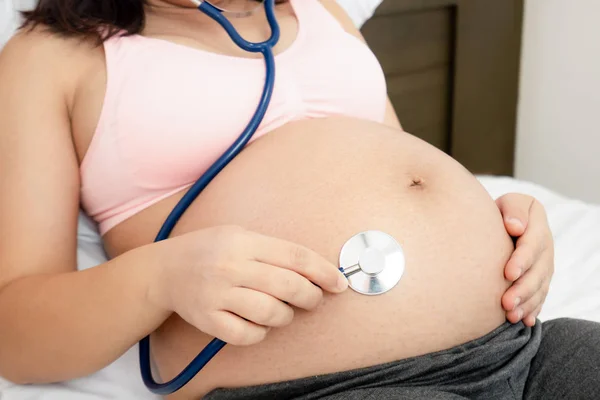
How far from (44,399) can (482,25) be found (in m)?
1.64

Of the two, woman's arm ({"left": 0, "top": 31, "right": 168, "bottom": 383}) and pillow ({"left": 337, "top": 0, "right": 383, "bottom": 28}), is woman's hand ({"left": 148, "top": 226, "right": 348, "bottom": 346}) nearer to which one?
woman's arm ({"left": 0, "top": 31, "right": 168, "bottom": 383})

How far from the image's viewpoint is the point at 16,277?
723 mm

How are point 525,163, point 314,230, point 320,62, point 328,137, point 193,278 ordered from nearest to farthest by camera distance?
1. point 193,278
2. point 314,230
3. point 328,137
4. point 320,62
5. point 525,163

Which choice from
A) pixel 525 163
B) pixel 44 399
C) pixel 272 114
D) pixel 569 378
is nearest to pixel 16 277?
pixel 44 399

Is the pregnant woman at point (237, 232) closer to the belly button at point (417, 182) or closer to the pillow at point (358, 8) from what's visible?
the belly button at point (417, 182)

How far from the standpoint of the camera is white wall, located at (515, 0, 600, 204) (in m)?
1.95

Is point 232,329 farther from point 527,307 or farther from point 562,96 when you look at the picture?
point 562,96

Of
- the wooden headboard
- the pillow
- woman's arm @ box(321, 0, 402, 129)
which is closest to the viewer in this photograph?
woman's arm @ box(321, 0, 402, 129)

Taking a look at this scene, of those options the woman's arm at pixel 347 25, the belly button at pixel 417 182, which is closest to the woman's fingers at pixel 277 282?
the belly button at pixel 417 182

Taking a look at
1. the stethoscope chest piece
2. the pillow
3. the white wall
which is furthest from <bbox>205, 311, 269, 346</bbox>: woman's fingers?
the white wall

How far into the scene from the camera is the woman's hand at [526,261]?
0.74 metres

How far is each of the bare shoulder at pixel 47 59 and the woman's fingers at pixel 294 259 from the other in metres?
0.38

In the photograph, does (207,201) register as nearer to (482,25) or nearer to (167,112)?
(167,112)

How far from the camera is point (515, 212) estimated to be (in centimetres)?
84
